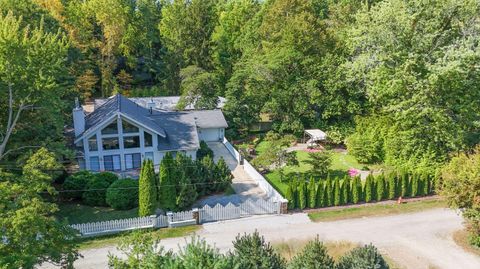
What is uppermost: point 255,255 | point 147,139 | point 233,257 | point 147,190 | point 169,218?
point 147,139

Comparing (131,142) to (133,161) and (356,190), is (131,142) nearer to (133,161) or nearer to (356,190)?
(133,161)

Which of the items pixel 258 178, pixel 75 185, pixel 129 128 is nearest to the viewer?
pixel 75 185

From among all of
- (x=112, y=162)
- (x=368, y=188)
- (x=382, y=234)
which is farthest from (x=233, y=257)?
(x=112, y=162)

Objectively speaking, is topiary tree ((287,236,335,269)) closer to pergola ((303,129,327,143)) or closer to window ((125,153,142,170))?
window ((125,153,142,170))

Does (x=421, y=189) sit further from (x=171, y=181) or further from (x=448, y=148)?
(x=171, y=181)

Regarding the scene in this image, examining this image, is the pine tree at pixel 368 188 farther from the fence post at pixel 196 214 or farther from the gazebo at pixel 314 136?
the gazebo at pixel 314 136

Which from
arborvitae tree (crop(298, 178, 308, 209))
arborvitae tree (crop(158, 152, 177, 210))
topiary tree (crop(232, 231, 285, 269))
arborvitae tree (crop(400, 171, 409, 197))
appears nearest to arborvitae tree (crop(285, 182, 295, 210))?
arborvitae tree (crop(298, 178, 308, 209))

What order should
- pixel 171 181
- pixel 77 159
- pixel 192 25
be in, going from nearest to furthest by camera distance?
pixel 171 181 < pixel 77 159 < pixel 192 25

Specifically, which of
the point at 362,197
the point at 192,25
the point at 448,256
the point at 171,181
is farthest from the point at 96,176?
the point at 192,25
